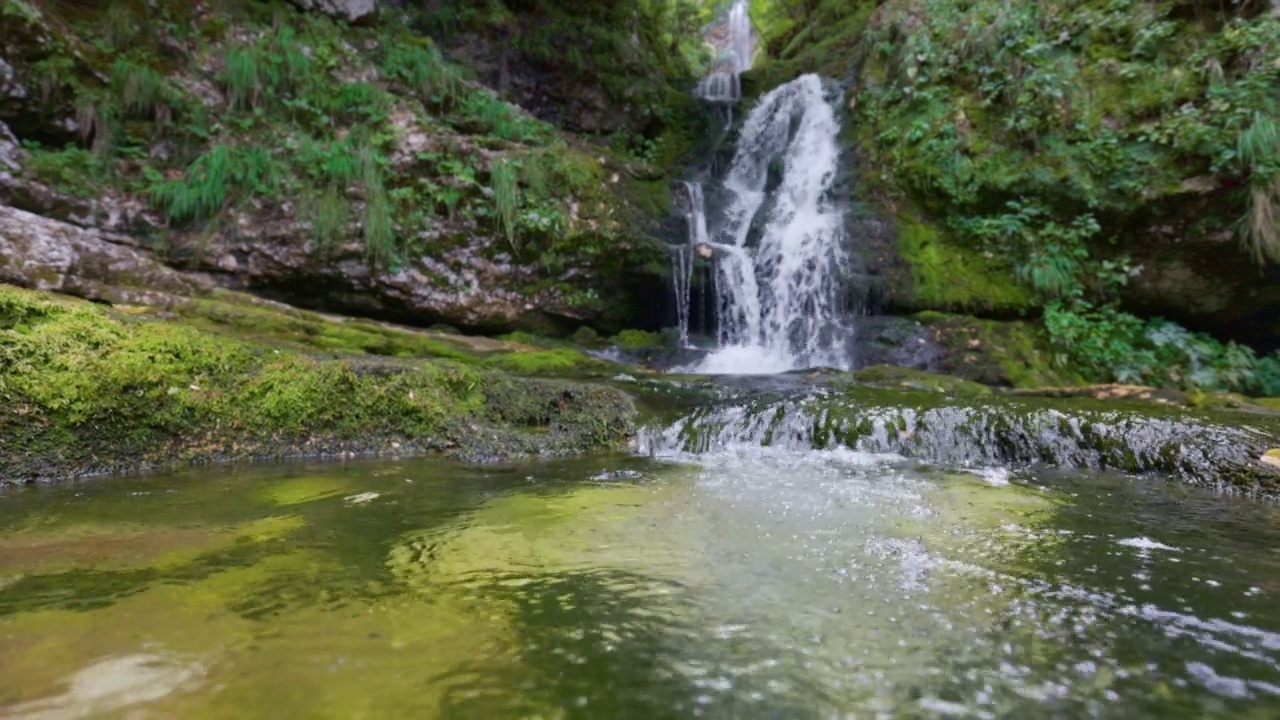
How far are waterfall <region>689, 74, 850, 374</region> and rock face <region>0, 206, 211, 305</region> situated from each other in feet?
19.3

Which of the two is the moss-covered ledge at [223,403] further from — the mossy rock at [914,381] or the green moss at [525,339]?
the green moss at [525,339]

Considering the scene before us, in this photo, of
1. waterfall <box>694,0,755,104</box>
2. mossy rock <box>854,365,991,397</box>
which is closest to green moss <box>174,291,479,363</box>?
mossy rock <box>854,365,991,397</box>

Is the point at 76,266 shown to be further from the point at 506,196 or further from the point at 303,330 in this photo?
the point at 506,196

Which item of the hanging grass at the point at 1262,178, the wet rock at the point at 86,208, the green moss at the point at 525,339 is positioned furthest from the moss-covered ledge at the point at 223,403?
the hanging grass at the point at 1262,178

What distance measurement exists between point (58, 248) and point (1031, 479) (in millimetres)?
7836

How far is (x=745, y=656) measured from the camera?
1497 mm

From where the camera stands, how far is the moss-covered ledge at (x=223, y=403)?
3395 millimetres

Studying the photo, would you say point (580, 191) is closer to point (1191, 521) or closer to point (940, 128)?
point (940, 128)

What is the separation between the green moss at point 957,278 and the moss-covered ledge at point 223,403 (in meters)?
5.51

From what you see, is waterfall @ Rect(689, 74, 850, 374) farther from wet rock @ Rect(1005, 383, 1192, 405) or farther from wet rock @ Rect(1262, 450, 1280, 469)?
wet rock @ Rect(1262, 450, 1280, 469)

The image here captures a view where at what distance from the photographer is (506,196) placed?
28.2ft

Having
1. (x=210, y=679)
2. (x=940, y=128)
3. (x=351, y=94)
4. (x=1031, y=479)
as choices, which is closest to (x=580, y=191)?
(x=351, y=94)

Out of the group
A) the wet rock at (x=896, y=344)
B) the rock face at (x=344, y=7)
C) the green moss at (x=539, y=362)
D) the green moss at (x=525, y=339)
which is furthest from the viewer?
the rock face at (x=344, y=7)

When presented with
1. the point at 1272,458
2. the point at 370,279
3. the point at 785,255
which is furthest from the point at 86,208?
the point at 1272,458
